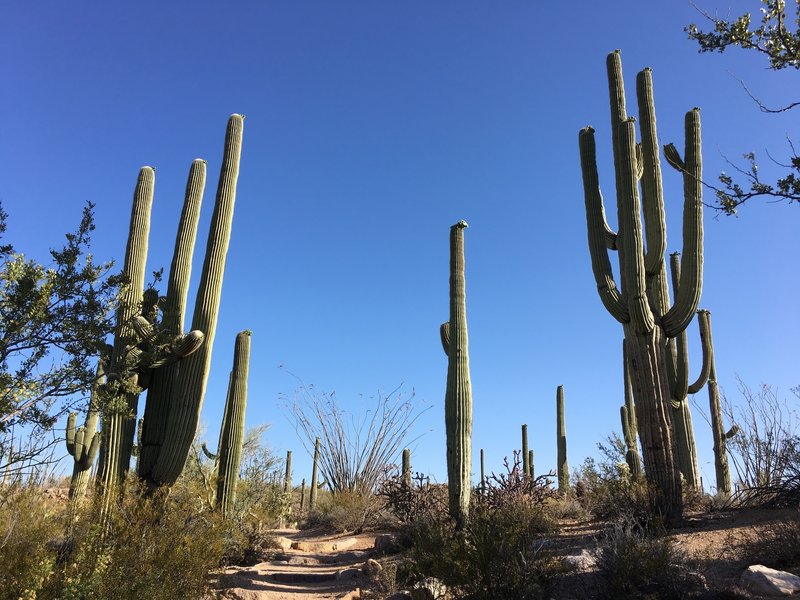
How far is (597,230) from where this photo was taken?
Result: 1071cm

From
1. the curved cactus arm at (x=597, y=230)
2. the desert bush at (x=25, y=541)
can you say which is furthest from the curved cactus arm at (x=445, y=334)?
the desert bush at (x=25, y=541)

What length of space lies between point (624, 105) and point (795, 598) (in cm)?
813

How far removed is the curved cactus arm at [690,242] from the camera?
31.9ft

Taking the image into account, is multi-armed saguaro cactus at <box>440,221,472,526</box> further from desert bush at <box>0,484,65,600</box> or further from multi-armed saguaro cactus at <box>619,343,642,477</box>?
multi-armed saguaro cactus at <box>619,343,642,477</box>

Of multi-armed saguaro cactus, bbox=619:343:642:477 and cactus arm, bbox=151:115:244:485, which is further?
multi-armed saguaro cactus, bbox=619:343:642:477

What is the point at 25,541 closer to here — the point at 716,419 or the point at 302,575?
the point at 302,575

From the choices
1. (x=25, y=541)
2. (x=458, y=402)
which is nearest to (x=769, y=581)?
(x=458, y=402)

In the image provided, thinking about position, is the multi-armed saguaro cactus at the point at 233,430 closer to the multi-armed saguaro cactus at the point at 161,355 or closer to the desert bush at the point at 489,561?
the multi-armed saguaro cactus at the point at 161,355

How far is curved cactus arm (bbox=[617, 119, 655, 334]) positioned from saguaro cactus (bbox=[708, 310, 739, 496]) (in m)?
5.59

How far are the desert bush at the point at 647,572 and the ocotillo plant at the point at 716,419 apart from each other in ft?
29.2

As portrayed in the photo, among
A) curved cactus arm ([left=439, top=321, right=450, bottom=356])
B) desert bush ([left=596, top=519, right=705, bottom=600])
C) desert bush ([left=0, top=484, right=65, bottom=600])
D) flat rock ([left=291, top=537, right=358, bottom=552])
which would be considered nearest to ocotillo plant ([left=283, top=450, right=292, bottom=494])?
flat rock ([left=291, top=537, right=358, bottom=552])

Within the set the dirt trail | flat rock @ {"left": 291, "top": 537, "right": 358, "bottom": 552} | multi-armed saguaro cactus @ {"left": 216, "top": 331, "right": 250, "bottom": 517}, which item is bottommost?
the dirt trail

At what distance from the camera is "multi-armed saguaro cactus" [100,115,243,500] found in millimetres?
8852

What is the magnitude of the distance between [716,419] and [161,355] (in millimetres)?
12567
